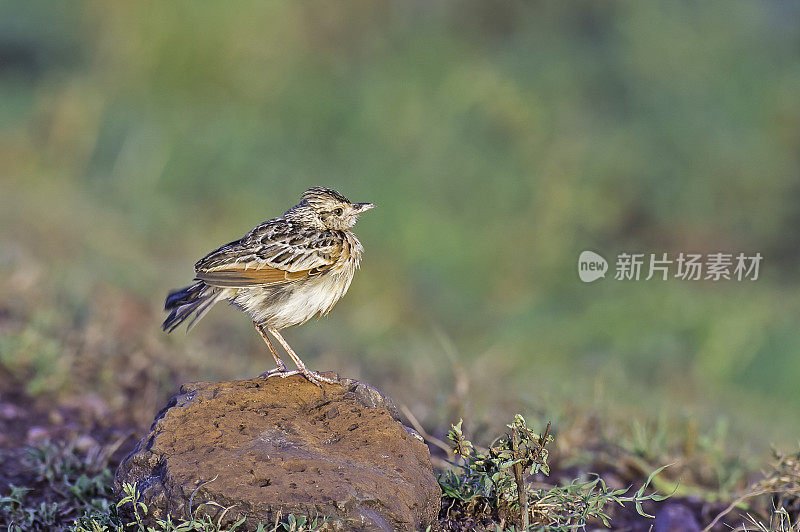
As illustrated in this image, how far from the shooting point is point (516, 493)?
4.05 m

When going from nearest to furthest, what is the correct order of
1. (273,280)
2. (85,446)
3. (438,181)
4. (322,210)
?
(273,280), (85,446), (322,210), (438,181)

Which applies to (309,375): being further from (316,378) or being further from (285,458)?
(285,458)

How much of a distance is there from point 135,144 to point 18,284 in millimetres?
5161

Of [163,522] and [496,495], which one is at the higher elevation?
[496,495]

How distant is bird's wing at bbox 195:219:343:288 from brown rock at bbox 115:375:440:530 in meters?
0.63

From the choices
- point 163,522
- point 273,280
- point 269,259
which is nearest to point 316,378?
point 273,280

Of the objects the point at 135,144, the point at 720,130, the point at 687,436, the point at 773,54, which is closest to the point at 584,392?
the point at 687,436

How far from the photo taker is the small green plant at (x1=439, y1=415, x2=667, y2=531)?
13.0ft

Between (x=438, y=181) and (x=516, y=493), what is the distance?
8.03 metres

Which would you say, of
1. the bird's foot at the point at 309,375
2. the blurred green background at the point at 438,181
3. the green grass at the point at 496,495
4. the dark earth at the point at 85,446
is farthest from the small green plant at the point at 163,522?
the blurred green background at the point at 438,181

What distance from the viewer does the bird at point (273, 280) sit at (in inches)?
191

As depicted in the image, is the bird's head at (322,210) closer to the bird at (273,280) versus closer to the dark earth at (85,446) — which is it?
the bird at (273,280)

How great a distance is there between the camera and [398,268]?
10805 mm

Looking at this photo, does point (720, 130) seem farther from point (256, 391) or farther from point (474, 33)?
point (256, 391)
